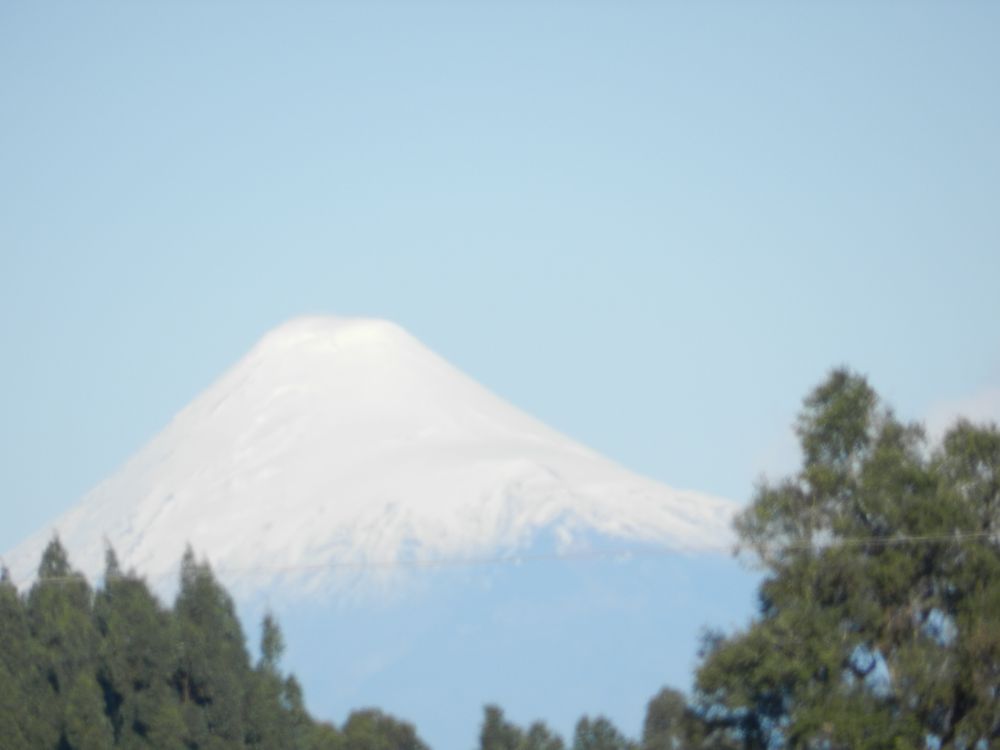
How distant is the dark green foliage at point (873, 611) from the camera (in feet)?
98.0

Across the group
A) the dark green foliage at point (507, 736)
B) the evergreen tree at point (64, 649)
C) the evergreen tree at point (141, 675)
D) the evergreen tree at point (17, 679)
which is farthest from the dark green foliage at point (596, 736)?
the evergreen tree at point (17, 679)

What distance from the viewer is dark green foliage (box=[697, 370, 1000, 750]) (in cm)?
2988

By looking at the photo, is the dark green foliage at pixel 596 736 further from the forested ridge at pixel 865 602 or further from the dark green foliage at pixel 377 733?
the forested ridge at pixel 865 602

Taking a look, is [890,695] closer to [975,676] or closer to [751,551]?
[975,676]

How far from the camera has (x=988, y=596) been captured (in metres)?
30.4

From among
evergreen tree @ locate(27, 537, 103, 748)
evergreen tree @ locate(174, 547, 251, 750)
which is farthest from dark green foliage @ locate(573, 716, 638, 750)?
evergreen tree @ locate(27, 537, 103, 748)

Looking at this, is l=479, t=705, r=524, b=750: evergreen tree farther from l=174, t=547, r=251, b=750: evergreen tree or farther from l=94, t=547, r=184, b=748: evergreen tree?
l=94, t=547, r=184, b=748: evergreen tree

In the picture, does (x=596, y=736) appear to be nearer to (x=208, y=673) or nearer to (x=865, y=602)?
(x=208, y=673)

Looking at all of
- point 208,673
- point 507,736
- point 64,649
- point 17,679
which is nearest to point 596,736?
point 507,736

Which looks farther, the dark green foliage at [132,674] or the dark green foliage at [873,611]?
the dark green foliage at [132,674]

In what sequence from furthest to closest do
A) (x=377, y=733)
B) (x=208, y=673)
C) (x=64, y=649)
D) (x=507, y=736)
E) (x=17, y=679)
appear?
(x=377, y=733) → (x=507, y=736) → (x=64, y=649) → (x=17, y=679) → (x=208, y=673)

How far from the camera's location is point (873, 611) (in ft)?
100.0

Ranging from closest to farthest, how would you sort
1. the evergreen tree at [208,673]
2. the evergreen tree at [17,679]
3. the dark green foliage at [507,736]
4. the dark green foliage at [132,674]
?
1. the evergreen tree at [17,679]
2. the dark green foliage at [132,674]
3. the evergreen tree at [208,673]
4. the dark green foliage at [507,736]

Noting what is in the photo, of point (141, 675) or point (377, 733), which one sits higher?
point (377, 733)
